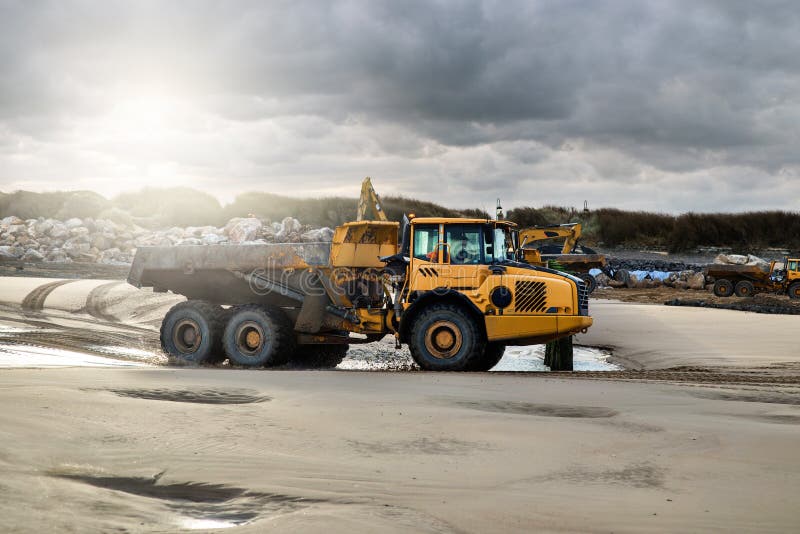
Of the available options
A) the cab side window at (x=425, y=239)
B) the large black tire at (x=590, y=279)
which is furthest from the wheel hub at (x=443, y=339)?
the large black tire at (x=590, y=279)

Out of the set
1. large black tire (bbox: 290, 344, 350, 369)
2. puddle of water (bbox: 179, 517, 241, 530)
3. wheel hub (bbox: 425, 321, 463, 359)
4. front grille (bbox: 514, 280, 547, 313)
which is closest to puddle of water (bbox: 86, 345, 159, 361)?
large black tire (bbox: 290, 344, 350, 369)

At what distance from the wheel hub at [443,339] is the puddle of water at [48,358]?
4.54 m

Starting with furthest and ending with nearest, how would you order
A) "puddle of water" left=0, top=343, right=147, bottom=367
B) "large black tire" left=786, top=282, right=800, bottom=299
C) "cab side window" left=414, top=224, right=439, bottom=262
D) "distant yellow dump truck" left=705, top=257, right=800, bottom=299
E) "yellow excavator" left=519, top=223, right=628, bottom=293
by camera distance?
"distant yellow dump truck" left=705, top=257, right=800, bottom=299
"large black tire" left=786, top=282, right=800, bottom=299
"yellow excavator" left=519, top=223, right=628, bottom=293
"cab side window" left=414, top=224, right=439, bottom=262
"puddle of water" left=0, top=343, right=147, bottom=367

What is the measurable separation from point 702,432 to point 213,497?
3.79 m

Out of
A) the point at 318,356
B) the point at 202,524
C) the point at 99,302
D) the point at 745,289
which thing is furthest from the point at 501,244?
the point at 745,289

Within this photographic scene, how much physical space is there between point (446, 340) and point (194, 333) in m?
4.83

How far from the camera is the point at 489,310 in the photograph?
11.6m

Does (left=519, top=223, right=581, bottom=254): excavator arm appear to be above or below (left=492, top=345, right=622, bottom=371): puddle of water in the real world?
above

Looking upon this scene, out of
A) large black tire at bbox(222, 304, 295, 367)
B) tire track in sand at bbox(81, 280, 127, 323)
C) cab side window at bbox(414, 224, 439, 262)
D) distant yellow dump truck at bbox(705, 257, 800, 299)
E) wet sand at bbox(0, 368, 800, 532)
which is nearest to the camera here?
wet sand at bbox(0, 368, 800, 532)

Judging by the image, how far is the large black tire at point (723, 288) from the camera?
108 ft

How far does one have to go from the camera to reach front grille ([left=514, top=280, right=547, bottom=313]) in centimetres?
1152

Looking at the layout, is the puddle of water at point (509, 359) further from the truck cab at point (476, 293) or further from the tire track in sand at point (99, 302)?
the tire track in sand at point (99, 302)

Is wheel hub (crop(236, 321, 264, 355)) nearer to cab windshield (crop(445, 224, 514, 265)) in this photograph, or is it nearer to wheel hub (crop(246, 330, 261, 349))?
wheel hub (crop(246, 330, 261, 349))

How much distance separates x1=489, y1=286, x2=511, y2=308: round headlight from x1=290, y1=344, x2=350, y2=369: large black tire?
3965 millimetres
